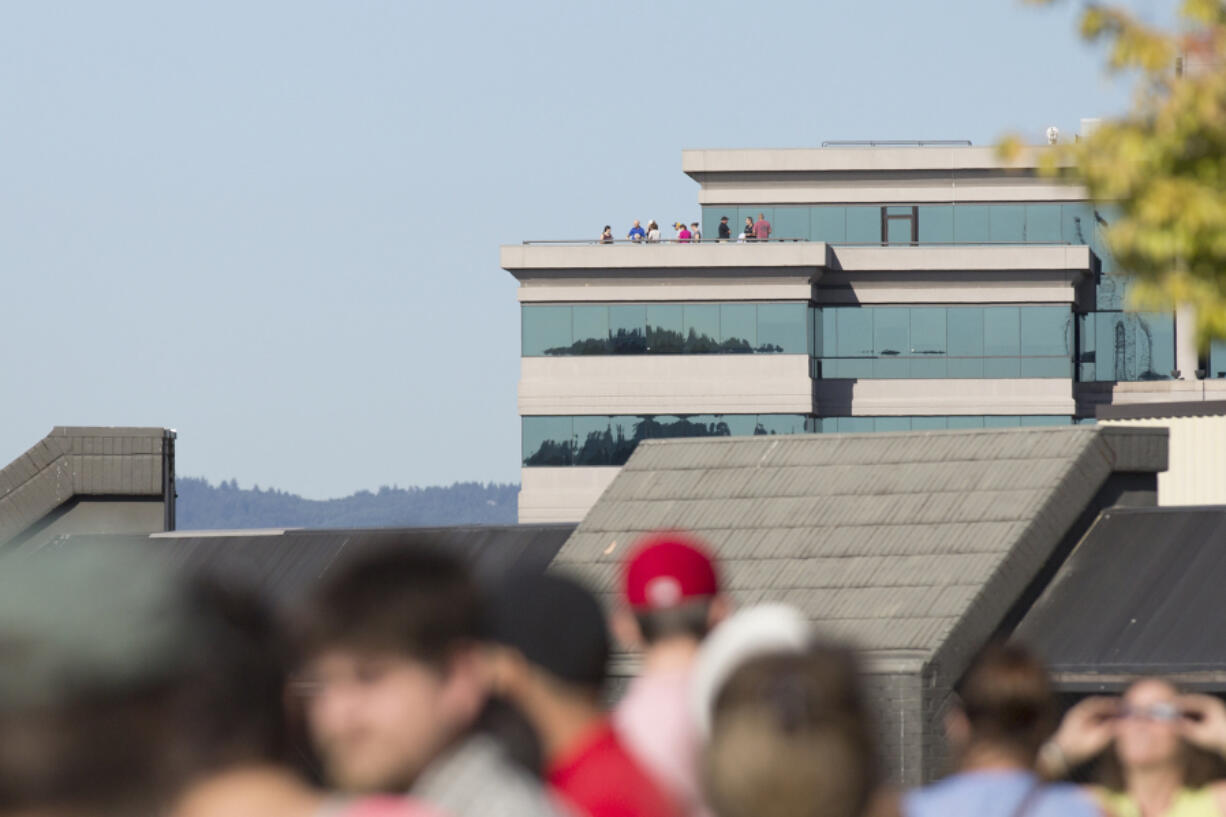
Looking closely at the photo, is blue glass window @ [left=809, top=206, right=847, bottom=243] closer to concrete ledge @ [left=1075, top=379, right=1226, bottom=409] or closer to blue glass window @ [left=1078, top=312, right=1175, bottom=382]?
blue glass window @ [left=1078, top=312, right=1175, bottom=382]

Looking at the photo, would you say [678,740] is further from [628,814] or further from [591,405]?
[591,405]

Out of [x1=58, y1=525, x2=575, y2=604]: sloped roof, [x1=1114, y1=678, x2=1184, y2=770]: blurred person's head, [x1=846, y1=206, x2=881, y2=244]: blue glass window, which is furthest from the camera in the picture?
[x1=846, y1=206, x2=881, y2=244]: blue glass window

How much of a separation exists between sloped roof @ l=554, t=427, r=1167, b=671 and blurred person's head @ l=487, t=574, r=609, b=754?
9.63m

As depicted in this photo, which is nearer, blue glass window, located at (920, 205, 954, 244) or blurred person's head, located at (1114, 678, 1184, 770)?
blurred person's head, located at (1114, 678, 1184, 770)

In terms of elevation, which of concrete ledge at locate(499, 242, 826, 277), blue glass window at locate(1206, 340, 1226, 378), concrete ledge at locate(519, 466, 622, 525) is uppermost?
concrete ledge at locate(499, 242, 826, 277)

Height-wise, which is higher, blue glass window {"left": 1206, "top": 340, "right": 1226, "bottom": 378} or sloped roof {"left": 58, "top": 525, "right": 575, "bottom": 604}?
blue glass window {"left": 1206, "top": 340, "right": 1226, "bottom": 378}

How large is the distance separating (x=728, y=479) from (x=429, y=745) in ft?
44.2

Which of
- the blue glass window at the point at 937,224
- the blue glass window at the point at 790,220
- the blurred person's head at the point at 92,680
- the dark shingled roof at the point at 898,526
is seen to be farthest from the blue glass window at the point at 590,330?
the blurred person's head at the point at 92,680

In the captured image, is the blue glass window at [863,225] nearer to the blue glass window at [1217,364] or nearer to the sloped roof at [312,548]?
the blue glass window at [1217,364]

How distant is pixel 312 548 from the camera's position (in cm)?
1953

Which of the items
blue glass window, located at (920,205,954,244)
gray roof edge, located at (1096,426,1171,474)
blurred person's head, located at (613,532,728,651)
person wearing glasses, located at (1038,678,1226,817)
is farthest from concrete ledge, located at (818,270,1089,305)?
blurred person's head, located at (613,532,728,651)

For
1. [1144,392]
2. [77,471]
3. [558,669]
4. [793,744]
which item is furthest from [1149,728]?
[1144,392]

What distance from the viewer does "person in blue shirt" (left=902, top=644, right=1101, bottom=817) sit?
4.53 metres

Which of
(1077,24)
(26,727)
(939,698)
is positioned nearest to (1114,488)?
(939,698)
